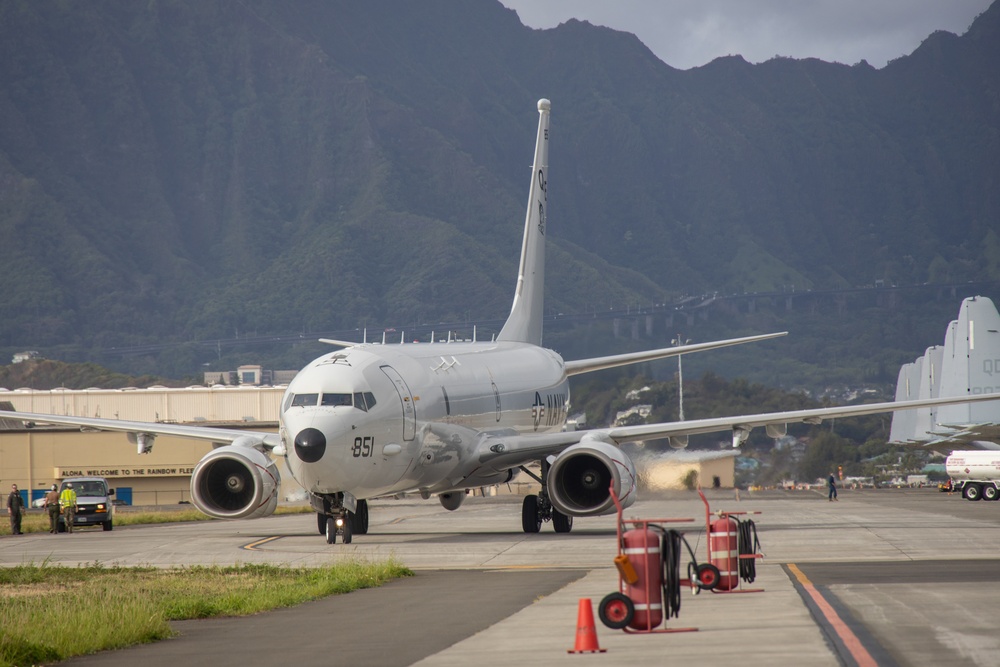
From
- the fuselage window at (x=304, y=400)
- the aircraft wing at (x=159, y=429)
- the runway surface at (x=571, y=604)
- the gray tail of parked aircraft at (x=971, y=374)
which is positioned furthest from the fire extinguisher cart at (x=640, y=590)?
the gray tail of parked aircraft at (x=971, y=374)

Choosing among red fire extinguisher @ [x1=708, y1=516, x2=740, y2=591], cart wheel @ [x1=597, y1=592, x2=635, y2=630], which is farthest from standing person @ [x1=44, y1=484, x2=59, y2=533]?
cart wheel @ [x1=597, y1=592, x2=635, y2=630]

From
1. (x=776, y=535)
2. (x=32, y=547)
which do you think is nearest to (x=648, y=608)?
(x=776, y=535)

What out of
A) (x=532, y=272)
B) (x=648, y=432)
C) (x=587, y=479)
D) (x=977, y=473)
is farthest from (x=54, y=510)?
(x=977, y=473)

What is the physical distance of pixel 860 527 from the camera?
105ft

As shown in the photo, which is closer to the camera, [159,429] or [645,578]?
[645,578]

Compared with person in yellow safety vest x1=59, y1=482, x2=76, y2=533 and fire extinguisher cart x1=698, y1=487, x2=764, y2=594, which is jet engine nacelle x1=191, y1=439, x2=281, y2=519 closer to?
person in yellow safety vest x1=59, y1=482, x2=76, y2=533

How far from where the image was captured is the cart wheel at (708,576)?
53.9 feet

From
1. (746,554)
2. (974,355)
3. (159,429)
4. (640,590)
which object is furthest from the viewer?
(974,355)

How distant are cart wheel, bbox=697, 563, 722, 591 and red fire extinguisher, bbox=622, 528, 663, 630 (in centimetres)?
319

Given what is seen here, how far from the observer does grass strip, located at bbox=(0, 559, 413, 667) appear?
556 inches

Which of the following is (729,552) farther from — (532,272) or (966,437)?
(966,437)

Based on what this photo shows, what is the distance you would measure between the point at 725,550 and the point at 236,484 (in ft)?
48.6

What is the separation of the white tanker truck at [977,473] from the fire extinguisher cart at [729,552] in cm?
4514

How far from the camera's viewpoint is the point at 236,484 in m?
29.2
